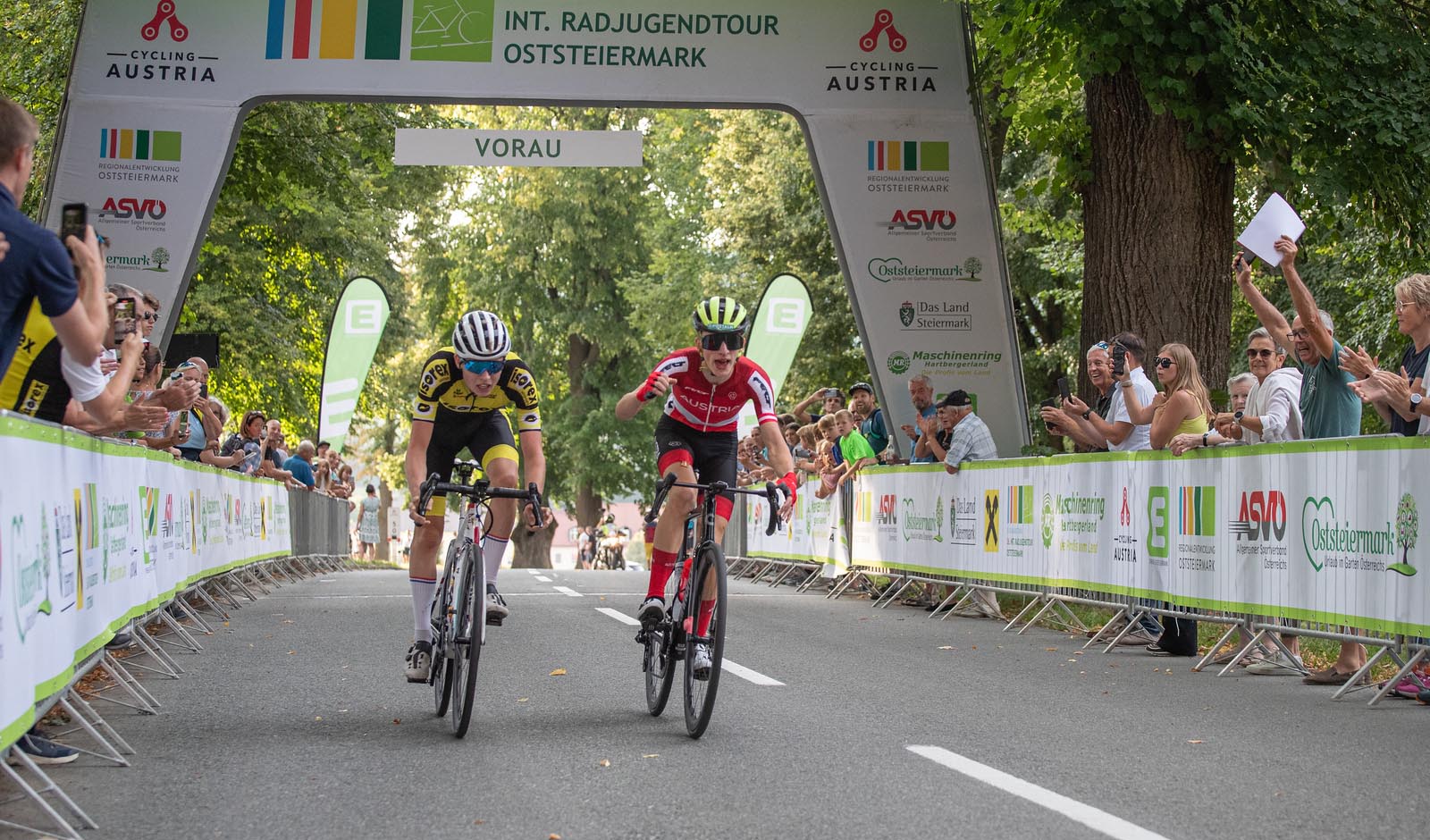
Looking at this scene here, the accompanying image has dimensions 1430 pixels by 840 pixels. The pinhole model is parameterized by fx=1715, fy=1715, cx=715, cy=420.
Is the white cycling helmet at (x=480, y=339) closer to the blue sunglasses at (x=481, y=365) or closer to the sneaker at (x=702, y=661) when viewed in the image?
the blue sunglasses at (x=481, y=365)

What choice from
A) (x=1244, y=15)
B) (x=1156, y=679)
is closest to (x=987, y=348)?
(x=1244, y=15)

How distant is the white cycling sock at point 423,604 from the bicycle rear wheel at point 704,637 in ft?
4.70

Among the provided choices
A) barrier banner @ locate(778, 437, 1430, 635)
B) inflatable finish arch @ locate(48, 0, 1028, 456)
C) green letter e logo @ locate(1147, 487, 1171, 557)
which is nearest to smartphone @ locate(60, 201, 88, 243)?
barrier banner @ locate(778, 437, 1430, 635)

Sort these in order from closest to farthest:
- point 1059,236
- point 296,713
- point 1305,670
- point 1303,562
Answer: point 296,713, point 1303,562, point 1305,670, point 1059,236

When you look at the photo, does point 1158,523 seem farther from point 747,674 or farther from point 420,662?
point 420,662

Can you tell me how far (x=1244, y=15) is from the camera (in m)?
16.0

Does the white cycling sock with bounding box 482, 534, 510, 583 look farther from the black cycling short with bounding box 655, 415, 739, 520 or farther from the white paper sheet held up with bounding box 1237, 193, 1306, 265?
the white paper sheet held up with bounding box 1237, 193, 1306, 265

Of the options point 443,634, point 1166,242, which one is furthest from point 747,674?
point 1166,242

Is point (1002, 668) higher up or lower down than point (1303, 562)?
lower down

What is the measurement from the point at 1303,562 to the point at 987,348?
9440 millimetres

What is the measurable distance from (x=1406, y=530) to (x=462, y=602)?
190 inches

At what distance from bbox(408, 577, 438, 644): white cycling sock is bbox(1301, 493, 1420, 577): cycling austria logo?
490 cm

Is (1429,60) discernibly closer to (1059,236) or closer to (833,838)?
(1059,236)

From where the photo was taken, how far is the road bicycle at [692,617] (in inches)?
300
